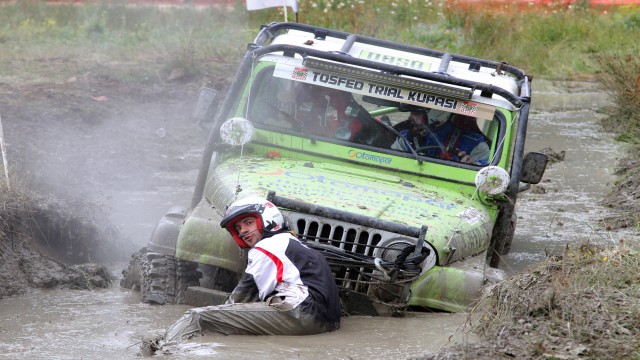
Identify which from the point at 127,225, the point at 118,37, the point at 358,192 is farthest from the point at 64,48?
the point at 358,192

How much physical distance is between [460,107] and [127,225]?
11.8ft

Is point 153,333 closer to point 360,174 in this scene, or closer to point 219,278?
point 219,278

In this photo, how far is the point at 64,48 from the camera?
16797 mm

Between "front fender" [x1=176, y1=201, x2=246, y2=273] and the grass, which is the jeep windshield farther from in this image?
the grass

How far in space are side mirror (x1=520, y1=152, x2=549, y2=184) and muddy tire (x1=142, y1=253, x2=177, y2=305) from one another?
2.39 m

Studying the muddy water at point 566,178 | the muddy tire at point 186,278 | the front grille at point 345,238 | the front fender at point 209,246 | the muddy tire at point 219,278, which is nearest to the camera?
the front grille at point 345,238

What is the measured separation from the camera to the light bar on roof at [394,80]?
22.4 ft

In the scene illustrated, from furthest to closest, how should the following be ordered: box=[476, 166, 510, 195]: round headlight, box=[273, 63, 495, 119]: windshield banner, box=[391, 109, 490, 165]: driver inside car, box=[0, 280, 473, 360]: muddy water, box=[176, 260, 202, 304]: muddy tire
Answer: box=[391, 109, 490, 165]: driver inside car → box=[273, 63, 495, 119]: windshield banner → box=[476, 166, 510, 195]: round headlight → box=[176, 260, 202, 304]: muddy tire → box=[0, 280, 473, 360]: muddy water

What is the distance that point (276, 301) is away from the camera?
5297 mm

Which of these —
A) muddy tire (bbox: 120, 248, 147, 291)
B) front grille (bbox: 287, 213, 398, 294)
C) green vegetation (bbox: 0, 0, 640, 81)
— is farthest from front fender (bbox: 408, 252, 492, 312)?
green vegetation (bbox: 0, 0, 640, 81)

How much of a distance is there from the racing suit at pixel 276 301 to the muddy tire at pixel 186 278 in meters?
0.81

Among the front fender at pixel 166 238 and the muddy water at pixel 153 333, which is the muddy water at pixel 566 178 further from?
the front fender at pixel 166 238

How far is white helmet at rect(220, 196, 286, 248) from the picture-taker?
534 centimetres

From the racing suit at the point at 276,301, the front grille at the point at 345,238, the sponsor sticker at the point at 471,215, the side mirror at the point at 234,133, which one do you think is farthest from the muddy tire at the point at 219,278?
the sponsor sticker at the point at 471,215
